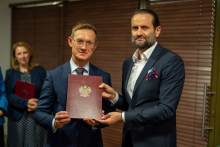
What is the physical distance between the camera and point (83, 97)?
1429 mm

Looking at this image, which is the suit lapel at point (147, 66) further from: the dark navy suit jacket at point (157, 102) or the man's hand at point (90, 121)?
the man's hand at point (90, 121)

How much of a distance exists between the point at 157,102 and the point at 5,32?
3.29 meters

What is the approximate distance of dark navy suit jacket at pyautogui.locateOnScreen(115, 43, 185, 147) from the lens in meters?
1.43

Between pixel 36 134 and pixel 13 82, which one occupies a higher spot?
pixel 13 82

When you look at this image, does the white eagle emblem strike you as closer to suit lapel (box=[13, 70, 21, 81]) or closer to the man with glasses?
the man with glasses

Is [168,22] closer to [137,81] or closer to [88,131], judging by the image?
[137,81]

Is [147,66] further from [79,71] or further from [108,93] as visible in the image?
[79,71]

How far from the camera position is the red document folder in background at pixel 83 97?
140 centimetres

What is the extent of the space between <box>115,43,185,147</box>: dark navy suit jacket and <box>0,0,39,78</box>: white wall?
304 centimetres

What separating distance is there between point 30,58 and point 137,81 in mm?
1816

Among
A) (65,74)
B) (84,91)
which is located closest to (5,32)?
(65,74)

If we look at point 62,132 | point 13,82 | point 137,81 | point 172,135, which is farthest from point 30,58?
point 172,135

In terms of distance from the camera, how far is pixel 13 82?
8.75 feet

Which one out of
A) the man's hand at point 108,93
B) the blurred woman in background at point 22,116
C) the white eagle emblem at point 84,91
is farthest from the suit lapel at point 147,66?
the blurred woman in background at point 22,116
